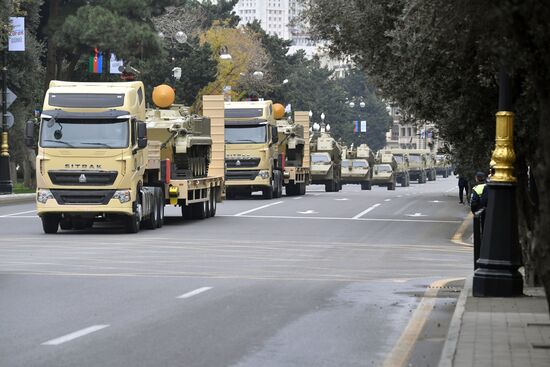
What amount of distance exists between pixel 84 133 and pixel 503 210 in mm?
17410

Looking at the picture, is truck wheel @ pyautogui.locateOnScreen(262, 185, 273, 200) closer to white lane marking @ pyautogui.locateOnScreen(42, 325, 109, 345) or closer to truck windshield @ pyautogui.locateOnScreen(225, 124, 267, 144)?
truck windshield @ pyautogui.locateOnScreen(225, 124, 267, 144)

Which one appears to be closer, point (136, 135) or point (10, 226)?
point (136, 135)

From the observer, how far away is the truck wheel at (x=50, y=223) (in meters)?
32.9

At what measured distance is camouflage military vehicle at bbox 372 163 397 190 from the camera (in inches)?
3565

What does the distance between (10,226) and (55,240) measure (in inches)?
245

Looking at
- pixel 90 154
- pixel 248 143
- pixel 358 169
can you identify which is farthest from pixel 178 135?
pixel 358 169

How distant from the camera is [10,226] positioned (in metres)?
36.3

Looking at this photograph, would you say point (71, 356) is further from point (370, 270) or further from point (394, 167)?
point (394, 167)

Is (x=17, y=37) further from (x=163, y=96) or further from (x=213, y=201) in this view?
(x=213, y=201)

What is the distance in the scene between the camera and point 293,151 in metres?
64.8

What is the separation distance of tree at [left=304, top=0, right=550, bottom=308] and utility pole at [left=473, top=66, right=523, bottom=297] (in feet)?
0.95

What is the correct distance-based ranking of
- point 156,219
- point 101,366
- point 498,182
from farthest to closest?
point 156,219
point 498,182
point 101,366

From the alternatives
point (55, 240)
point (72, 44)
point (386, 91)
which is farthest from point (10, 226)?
point (72, 44)

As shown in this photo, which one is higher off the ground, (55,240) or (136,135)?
(136,135)
